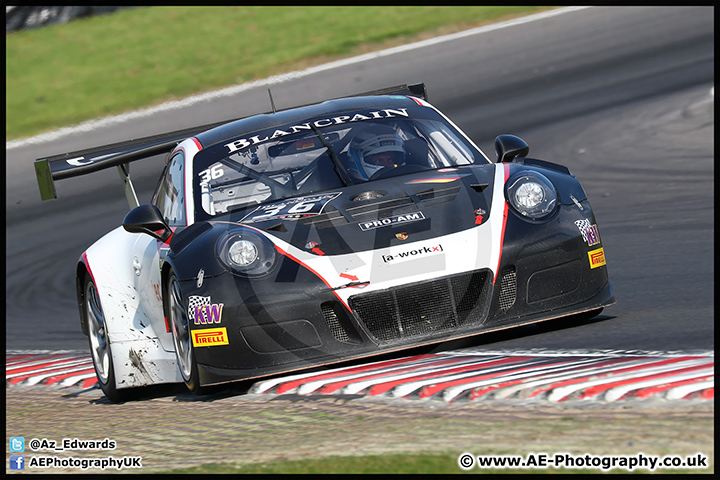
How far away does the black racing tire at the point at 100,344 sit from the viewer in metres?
5.89

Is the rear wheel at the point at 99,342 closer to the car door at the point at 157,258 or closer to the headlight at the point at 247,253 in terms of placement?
the car door at the point at 157,258

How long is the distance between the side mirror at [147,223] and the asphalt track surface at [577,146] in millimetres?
1638

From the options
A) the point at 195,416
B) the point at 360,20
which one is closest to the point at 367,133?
the point at 195,416

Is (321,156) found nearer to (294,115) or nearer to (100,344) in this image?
(294,115)

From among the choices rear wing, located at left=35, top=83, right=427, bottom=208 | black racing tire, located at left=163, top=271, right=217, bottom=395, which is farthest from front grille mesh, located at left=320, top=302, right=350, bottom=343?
rear wing, located at left=35, top=83, right=427, bottom=208

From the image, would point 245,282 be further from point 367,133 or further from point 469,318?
point 367,133

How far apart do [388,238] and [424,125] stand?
1.60 m

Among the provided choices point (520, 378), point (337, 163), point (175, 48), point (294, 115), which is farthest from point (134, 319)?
point (175, 48)

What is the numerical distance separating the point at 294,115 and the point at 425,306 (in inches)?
80.9

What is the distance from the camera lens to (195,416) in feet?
15.3

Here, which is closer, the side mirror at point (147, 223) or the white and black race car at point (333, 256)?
the white and black race car at point (333, 256)

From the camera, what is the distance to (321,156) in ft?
19.4

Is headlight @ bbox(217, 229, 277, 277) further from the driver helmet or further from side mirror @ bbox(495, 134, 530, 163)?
side mirror @ bbox(495, 134, 530, 163)

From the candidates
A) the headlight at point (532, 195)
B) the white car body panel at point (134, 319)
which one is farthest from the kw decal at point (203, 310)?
the headlight at point (532, 195)
